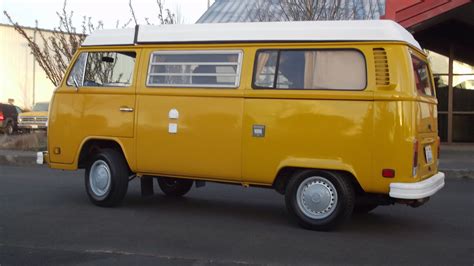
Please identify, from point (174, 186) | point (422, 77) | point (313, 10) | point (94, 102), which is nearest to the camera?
point (422, 77)

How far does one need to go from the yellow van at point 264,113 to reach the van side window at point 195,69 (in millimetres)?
14

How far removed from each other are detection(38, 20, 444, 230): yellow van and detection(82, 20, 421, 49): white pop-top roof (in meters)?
0.01

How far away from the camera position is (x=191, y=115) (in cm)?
721

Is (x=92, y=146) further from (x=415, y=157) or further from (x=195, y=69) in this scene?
(x=415, y=157)

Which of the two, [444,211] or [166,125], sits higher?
[166,125]

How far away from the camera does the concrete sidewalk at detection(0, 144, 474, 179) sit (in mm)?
11828

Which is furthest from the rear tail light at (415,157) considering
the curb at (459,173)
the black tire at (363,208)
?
the curb at (459,173)

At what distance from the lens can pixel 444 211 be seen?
823 cm

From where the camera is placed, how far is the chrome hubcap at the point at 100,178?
7836mm

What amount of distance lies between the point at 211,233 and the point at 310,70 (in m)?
2.24

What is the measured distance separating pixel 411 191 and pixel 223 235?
84.6 inches

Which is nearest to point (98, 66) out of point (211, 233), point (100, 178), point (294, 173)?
point (100, 178)

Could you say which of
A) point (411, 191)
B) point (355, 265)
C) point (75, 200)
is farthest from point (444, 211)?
point (75, 200)

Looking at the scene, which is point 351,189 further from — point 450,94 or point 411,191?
point 450,94
